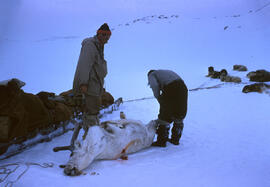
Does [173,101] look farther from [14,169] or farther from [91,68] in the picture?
[14,169]

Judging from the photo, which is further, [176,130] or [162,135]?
[176,130]

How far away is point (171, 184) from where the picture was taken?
1.89 m

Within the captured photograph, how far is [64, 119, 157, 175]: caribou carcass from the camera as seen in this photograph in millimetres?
2053

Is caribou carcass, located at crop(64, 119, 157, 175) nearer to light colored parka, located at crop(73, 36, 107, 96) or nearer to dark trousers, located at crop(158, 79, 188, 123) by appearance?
dark trousers, located at crop(158, 79, 188, 123)

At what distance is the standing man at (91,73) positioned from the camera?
2.66m

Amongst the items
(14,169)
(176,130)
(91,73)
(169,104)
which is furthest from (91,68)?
(176,130)

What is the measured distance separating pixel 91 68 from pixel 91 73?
0.22 ft

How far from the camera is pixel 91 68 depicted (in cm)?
273

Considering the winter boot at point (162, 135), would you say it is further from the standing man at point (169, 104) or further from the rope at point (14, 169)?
the rope at point (14, 169)

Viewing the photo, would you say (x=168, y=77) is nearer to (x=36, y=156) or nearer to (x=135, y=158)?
(x=135, y=158)

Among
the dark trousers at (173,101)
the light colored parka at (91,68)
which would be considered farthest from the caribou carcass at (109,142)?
the light colored parka at (91,68)

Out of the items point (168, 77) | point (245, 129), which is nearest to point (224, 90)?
point (245, 129)

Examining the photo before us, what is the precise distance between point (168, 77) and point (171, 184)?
170cm

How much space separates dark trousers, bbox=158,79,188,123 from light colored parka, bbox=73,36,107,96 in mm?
944
